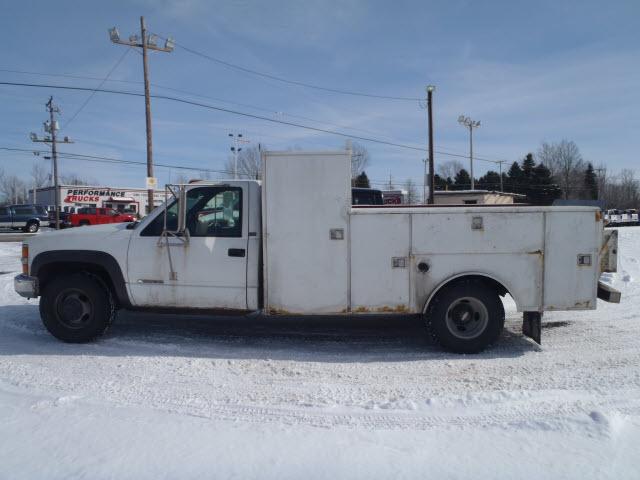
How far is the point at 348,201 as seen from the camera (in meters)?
5.36

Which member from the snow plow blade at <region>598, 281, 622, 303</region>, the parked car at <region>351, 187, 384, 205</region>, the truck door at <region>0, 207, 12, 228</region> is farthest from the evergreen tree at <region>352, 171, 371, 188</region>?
the snow plow blade at <region>598, 281, 622, 303</region>

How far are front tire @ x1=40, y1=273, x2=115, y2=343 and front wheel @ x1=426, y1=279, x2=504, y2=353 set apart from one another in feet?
13.1

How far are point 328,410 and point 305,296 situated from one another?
5.45 feet

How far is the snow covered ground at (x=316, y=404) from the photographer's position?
10.3 feet

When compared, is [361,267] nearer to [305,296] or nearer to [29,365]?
[305,296]

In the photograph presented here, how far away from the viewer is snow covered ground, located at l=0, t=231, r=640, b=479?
3.14 metres

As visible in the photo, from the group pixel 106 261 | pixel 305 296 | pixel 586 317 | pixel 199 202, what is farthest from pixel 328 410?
pixel 586 317

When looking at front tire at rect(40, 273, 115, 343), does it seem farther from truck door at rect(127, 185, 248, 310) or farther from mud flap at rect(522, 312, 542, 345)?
mud flap at rect(522, 312, 542, 345)

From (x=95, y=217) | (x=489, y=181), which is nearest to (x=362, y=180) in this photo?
(x=489, y=181)

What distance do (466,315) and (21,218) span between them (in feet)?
127

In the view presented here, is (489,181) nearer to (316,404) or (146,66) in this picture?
(146,66)

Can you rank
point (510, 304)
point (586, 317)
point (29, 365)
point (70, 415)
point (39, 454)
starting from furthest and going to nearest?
point (510, 304), point (586, 317), point (29, 365), point (70, 415), point (39, 454)

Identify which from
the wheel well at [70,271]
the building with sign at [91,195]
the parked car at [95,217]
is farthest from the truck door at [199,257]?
the building with sign at [91,195]

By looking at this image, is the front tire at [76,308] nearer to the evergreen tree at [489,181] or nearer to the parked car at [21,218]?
the parked car at [21,218]
